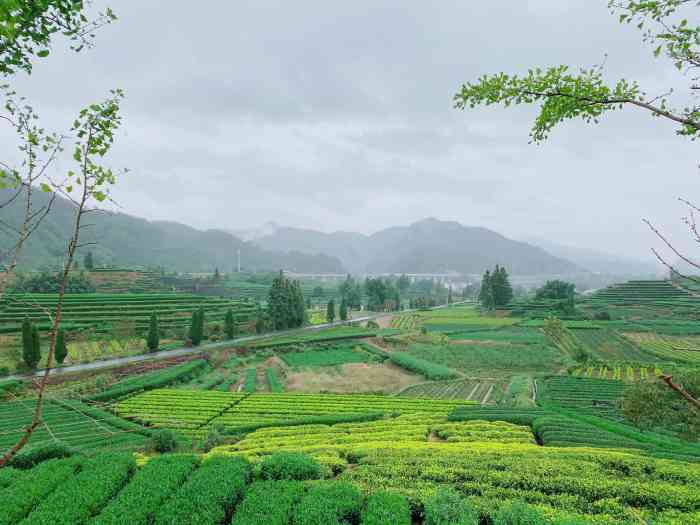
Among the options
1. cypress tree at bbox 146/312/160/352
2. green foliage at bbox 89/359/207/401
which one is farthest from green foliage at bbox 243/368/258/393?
cypress tree at bbox 146/312/160/352

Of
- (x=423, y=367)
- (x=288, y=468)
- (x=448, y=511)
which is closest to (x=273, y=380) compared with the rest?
(x=423, y=367)

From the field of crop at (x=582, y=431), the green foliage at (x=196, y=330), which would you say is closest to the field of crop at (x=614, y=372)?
the field of crop at (x=582, y=431)

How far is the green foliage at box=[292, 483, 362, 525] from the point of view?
8062mm

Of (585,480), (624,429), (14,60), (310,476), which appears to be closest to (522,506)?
(585,480)

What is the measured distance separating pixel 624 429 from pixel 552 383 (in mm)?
12721

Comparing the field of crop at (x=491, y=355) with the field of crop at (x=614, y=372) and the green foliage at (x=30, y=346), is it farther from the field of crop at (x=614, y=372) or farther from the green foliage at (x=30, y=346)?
the green foliage at (x=30, y=346)

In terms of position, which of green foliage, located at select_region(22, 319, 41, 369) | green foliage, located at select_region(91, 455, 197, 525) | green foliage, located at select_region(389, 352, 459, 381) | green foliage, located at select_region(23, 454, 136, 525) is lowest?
green foliage, located at select_region(389, 352, 459, 381)

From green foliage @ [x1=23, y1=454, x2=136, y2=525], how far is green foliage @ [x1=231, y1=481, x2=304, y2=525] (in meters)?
4.30

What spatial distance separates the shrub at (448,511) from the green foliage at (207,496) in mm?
5149

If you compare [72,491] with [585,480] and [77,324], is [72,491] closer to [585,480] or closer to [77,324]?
[585,480]

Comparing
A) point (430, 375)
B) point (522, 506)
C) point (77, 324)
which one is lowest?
point (430, 375)

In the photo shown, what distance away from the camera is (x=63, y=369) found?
1522 inches

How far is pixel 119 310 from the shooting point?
201ft

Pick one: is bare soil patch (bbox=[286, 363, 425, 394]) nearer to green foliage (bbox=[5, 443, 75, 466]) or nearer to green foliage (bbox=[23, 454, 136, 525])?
green foliage (bbox=[5, 443, 75, 466])
